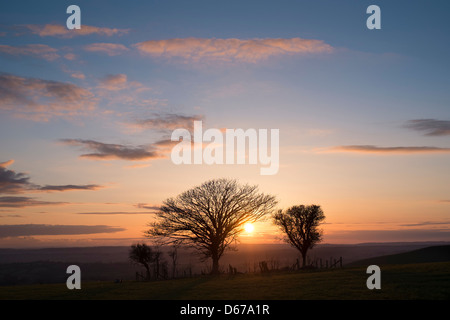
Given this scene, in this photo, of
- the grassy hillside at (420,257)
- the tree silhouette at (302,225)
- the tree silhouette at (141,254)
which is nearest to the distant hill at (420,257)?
the grassy hillside at (420,257)

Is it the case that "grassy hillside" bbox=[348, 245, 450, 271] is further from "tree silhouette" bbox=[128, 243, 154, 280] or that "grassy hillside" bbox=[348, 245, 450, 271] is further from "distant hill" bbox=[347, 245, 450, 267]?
"tree silhouette" bbox=[128, 243, 154, 280]

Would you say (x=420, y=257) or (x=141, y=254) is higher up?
(x=141, y=254)

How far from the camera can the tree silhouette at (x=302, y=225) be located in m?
94.4

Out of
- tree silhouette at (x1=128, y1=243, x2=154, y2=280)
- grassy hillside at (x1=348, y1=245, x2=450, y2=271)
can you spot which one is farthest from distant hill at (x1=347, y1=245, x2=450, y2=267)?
tree silhouette at (x1=128, y1=243, x2=154, y2=280)

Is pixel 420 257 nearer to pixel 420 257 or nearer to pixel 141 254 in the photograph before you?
pixel 420 257

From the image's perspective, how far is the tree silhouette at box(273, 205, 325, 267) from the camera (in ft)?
310

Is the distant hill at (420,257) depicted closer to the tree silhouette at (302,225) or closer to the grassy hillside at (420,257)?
the grassy hillside at (420,257)

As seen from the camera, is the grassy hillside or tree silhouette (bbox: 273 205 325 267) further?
the grassy hillside

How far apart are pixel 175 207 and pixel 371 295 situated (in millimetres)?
44929

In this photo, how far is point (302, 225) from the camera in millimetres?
95688

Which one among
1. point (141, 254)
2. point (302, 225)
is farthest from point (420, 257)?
point (141, 254)
